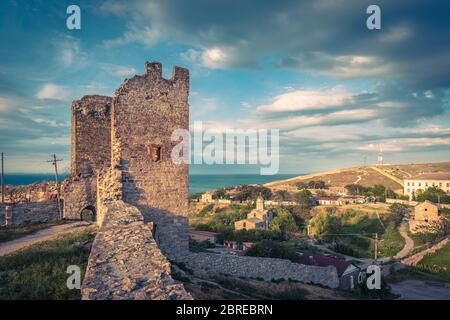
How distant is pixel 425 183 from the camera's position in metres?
72.9

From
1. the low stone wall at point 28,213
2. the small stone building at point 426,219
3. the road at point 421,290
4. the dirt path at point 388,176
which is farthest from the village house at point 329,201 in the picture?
the low stone wall at point 28,213

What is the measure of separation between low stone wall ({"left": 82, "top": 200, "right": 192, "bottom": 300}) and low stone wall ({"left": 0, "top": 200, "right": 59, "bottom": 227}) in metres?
10.7

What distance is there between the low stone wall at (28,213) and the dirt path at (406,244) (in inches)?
1191

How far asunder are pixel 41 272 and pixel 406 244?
40.5 m

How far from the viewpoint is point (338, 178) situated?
107 meters

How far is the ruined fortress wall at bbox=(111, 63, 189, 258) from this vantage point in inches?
471

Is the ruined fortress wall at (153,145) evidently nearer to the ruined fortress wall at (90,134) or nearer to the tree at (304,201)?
the ruined fortress wall at (90,134)

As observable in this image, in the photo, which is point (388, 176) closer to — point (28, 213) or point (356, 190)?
point (356, 190)

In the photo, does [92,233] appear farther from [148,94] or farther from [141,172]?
[148,94]

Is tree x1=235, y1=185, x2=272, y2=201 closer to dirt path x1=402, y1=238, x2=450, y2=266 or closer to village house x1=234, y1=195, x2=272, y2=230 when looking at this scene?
village house x1=234, y1=195, x2=272, y2=230

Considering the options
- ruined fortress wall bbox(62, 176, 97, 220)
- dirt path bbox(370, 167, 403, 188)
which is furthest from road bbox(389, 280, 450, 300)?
dirt path bbox(370, 167, 403, 188)

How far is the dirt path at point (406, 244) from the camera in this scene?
34.0 metres
